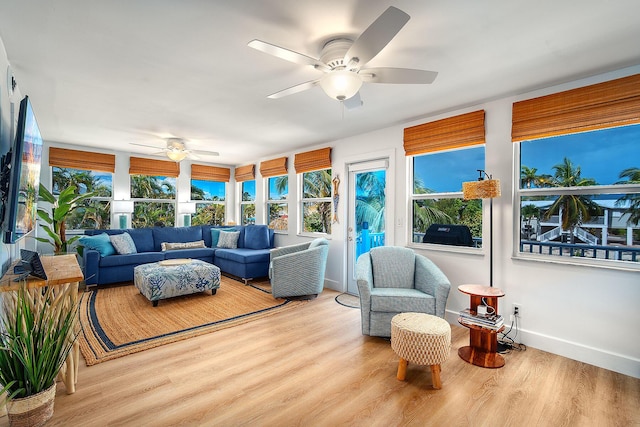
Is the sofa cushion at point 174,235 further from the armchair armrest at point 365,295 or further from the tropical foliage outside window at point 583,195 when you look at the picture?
the tropical foliage outside window at point 583,195

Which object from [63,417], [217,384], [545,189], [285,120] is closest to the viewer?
[63,417]

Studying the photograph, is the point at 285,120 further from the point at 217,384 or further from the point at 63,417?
the point at 63,417

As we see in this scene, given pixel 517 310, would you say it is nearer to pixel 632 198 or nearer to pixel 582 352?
pixel 582 352

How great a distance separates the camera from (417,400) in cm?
202

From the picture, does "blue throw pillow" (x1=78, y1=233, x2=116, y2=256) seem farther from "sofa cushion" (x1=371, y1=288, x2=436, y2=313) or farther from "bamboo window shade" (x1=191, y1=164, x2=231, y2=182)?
"sofa cushion" (x1=371, y1=288, x2=436, y2=313)

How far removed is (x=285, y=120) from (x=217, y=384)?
2.99m

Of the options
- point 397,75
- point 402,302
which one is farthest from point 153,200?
point 397,75

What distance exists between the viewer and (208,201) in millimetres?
7133

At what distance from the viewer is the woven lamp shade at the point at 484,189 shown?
2770mm

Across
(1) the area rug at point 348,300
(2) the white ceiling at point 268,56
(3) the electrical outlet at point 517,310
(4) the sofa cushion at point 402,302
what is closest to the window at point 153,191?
(2) the white ceiling at point 268,56

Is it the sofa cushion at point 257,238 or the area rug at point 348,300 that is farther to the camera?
the sofa cushion at point 257,238

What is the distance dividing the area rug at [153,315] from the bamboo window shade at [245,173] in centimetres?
280

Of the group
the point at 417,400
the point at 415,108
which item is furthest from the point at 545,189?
the point at 417,400

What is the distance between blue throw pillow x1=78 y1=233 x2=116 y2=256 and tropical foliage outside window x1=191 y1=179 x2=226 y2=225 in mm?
2074
